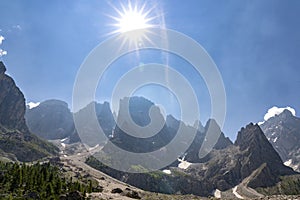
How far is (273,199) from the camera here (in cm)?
8450

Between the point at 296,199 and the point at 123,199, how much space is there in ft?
A: 176

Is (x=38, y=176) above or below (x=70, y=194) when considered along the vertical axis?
above

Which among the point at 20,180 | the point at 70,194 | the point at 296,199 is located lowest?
the point at 296,199

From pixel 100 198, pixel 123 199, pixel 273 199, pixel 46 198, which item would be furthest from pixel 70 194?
pixel 273 199

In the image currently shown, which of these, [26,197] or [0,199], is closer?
[0,199]

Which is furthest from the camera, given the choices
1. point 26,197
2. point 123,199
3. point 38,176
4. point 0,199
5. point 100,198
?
point 38,176

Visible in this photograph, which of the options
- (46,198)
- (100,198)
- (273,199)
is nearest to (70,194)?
(46,198)

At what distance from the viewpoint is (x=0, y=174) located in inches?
4611

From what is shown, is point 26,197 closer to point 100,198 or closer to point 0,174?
point 100,198

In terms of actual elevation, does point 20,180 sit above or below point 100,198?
above

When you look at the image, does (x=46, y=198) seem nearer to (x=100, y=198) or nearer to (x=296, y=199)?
(x=100, y=198)

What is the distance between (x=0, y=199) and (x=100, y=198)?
2931 centimetres

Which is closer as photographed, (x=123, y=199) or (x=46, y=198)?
(x=46, y=198)

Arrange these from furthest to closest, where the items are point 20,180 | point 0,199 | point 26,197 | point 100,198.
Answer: point 20,180 → point 100,198 → point 26,197 → point 0,199
